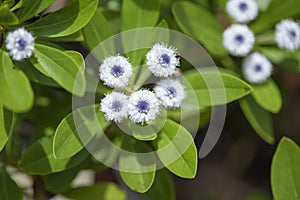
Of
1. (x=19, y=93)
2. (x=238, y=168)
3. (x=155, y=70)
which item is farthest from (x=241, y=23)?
(x=238, y=168)

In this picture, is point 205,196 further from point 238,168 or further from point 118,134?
point 118,134

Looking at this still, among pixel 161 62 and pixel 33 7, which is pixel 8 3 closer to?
pixel 33 7

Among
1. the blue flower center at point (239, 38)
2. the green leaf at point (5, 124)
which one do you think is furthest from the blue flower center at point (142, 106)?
the blue flower center at point (239, 38)

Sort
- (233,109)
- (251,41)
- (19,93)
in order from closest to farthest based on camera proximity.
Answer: (19,93) < (251,41) < (233,109)

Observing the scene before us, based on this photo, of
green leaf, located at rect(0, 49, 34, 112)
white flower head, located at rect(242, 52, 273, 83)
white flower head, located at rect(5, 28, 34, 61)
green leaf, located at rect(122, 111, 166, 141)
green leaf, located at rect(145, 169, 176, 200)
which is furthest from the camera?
white flower head, located at rect(242, 52, 273, 83)

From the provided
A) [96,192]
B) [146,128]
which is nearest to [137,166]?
[146,128]

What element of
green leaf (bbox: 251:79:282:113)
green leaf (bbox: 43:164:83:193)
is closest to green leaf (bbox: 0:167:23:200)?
green leaf (bbox: 43:164:83:193)

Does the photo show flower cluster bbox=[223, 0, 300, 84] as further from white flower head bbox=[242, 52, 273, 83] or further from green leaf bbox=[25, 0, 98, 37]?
green leaf bbox=[25, 0, 98, 37]
